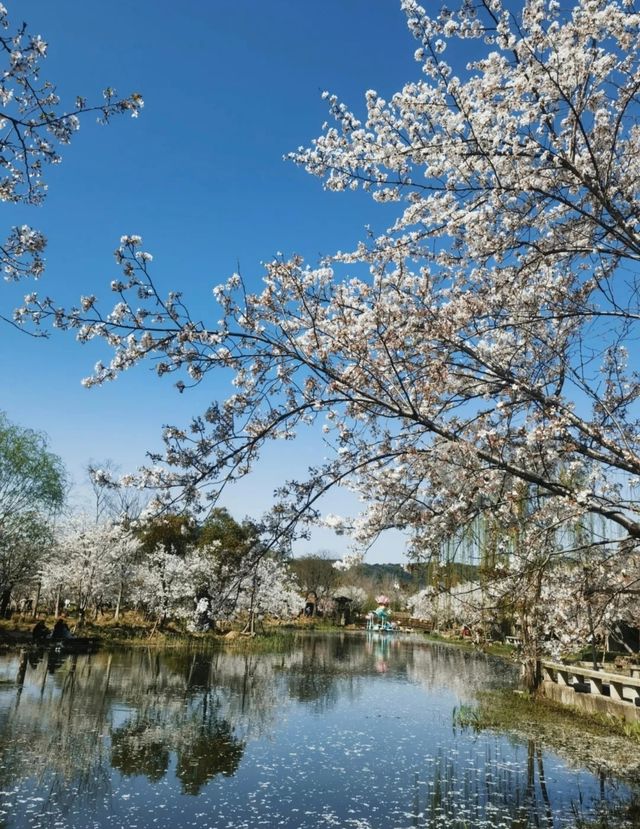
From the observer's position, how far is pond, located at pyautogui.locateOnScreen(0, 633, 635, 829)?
7.06 meters

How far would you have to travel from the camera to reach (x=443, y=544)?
586cm

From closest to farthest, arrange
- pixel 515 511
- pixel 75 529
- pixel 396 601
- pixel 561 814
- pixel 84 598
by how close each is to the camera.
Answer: pixel 515 511 → pixel 561 814 → pixel 84 598 → pixel 75 529 → pixel 396 601

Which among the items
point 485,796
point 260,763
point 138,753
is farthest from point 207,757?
point 485,796

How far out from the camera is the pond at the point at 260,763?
7.06 m

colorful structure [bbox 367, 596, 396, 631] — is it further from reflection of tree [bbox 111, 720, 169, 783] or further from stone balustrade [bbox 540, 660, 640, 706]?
reflection of tree [bbox 111, 720, 169, 783]

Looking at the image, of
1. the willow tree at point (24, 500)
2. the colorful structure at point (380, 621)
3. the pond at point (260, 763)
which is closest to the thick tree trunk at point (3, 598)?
the willow tree at point (24, 500)

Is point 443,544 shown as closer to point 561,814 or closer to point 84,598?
point 561,814

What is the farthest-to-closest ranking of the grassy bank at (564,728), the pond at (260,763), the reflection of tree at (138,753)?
1. the grassy bank at (564,728)
2. the reflection of tree at (138,753)
3. the pond at (260,763)

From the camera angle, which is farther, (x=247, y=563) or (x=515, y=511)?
(x=515, y=511)

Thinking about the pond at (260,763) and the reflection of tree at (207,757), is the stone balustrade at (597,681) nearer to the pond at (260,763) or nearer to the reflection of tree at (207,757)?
the pond at (260,763)

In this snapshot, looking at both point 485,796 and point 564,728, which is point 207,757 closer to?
point 485,796

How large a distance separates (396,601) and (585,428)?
84.5m

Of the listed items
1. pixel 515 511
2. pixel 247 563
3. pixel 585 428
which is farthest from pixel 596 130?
pixel 247 563

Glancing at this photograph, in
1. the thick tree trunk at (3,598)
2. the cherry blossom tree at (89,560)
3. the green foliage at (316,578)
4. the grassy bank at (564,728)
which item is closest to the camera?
the grassy bank at (564,728)
